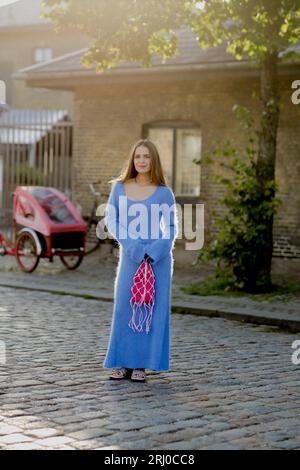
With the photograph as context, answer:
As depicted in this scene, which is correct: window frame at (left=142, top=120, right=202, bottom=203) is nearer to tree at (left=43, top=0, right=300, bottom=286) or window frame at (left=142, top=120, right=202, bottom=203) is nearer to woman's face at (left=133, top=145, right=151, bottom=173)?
tree at (left=43, top=0, right=300, bottom=286)

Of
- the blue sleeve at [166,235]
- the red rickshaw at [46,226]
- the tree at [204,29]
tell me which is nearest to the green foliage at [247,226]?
the tree at [204,29]

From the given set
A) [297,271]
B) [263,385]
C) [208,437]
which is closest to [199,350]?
[263,385]

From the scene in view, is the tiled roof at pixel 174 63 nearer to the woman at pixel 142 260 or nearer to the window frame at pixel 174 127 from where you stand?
the window frame at pixel 174 127

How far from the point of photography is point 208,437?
5.29 m

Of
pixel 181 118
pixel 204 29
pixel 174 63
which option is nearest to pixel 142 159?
pixel 204 29

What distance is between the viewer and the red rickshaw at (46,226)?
1488 centimetres

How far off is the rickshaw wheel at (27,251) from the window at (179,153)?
13.1 feet

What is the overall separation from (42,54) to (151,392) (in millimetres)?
31828

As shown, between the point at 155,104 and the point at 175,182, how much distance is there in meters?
1.62

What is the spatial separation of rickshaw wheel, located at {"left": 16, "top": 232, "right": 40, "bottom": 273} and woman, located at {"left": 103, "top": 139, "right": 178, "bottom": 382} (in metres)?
Result: 8.12

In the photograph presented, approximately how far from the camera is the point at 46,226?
14.8 meters

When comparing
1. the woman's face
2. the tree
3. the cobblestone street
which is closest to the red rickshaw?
the tree
